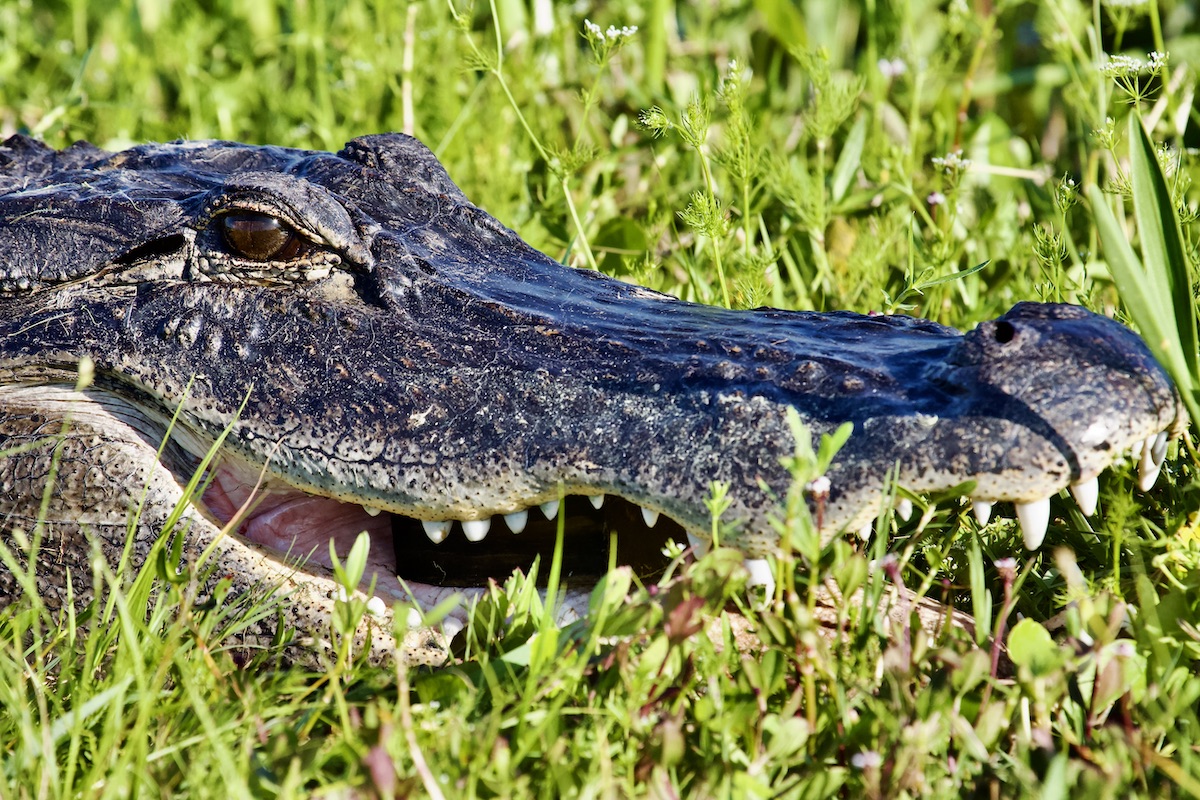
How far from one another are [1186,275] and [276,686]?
69.2 inches

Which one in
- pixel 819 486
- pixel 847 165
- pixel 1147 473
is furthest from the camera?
pixel 847 165

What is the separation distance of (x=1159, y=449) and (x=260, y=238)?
1.80 metres

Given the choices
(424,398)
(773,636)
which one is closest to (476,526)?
(424,398)

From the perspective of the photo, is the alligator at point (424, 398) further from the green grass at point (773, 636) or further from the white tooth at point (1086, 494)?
the green grass at point (773, 636)

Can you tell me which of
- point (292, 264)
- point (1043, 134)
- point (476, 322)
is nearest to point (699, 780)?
point (476, 322)

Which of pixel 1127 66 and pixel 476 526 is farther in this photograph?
pixel 1127 66

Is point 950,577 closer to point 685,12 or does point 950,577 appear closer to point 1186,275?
point 1186,275

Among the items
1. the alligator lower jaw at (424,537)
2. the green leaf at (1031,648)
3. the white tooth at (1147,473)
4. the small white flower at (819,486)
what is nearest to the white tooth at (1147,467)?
the white tooth at (1147,473)

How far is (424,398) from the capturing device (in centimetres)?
223

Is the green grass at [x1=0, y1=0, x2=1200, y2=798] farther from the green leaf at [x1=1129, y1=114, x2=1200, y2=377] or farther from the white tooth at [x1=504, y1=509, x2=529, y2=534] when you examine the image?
the white tooth at [x1=504, y1=509, x2=529, y2=534]

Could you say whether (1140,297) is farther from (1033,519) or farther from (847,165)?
(847,165)

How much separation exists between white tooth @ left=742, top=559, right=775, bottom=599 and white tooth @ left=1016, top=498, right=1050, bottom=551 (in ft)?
1.35

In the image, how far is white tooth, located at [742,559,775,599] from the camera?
196 centimetres

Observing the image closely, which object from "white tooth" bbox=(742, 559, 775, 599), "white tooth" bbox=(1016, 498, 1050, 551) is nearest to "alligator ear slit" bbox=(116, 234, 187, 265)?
"white tooth" bbox=(742, 559, 775, 599)
